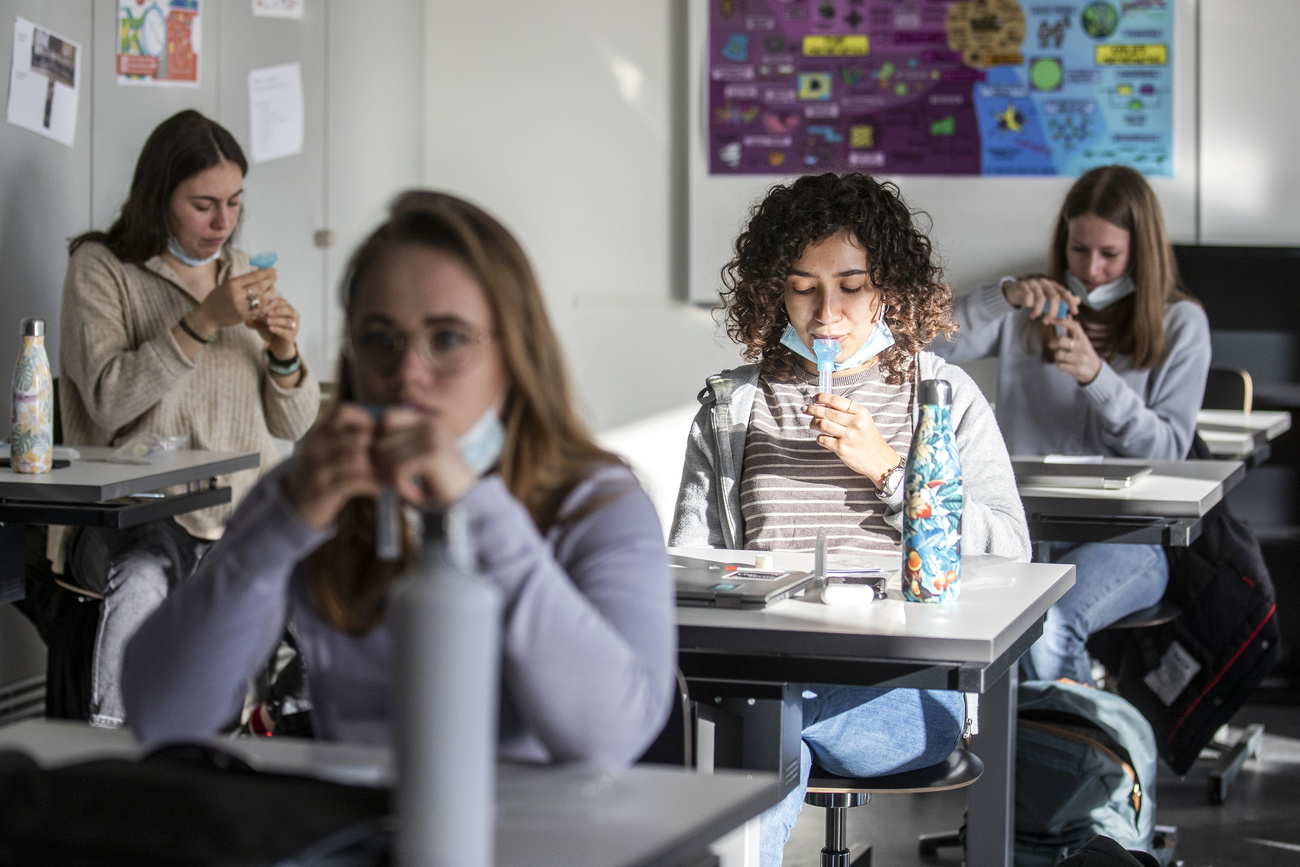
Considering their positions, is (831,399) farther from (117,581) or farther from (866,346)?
(117,581)

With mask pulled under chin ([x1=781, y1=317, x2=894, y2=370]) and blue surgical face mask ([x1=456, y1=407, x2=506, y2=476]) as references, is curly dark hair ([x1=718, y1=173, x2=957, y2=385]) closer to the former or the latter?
mask pulled under chin ([x1=781, y1=317, x2=894, y2=370])

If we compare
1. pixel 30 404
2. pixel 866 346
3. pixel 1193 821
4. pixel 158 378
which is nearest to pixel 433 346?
pixel 866 346

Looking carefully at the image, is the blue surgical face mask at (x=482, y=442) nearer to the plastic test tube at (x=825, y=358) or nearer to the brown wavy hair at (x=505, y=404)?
the brown wavy hair at (x=505, y=404)

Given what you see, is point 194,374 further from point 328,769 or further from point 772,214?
point 328,769

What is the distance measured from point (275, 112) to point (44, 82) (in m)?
0.83

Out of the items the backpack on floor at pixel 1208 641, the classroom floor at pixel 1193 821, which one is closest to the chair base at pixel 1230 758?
the classroom floor at pixel 1193 821

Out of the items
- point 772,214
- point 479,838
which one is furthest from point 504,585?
point 772,214

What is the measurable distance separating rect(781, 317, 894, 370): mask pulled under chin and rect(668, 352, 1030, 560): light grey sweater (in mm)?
69

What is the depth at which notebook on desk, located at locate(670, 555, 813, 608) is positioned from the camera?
1603mm

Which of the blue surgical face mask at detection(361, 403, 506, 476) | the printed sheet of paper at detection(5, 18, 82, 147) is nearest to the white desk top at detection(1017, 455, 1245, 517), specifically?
the blue surgical face mask at detection(361, 403, 506, 476)

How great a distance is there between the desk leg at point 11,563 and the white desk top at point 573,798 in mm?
1449

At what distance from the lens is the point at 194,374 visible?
3039 millimetres

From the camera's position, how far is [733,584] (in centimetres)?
166

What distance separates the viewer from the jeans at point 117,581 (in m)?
2.66
